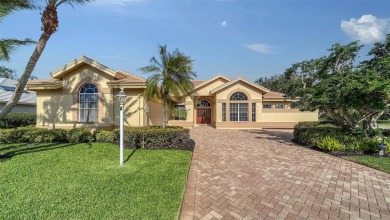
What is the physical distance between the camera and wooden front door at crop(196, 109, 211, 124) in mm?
26562

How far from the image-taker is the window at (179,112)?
23.5m

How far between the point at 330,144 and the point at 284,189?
6.11 metres

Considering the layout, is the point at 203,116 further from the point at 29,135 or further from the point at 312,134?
the point at 29,135

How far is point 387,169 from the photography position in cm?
713

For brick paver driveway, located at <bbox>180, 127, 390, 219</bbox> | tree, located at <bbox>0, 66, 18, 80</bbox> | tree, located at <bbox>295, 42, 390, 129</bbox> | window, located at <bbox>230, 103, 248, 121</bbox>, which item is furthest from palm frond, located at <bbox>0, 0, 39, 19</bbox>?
tree, located at <bbox>0, 66, 18, 80</bbox>

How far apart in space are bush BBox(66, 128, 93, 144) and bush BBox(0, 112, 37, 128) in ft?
39.2

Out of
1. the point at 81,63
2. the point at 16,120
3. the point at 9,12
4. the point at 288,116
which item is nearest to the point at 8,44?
the point at 9,12

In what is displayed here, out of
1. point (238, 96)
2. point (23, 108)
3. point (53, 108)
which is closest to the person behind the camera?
point (53, 108)

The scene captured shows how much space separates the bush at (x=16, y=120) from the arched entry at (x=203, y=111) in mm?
17787

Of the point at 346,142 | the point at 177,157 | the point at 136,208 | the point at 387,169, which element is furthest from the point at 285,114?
the point at 136,208

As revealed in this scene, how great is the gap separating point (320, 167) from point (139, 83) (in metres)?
10.0

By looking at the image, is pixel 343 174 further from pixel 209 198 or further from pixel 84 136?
pixel 84 136

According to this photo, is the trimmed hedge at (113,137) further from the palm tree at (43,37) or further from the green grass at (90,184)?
the palm tree at (43,37)

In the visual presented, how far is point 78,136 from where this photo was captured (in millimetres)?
10688
